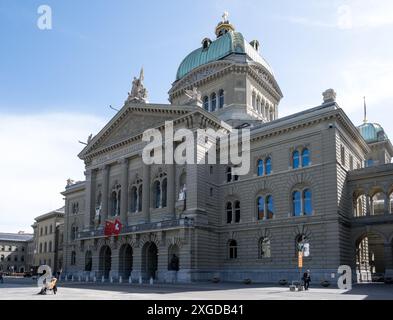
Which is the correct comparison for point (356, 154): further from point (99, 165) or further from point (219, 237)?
point (99, 165)

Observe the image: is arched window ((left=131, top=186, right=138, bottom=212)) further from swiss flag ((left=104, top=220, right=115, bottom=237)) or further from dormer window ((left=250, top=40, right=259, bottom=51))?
dormer window ((left=250, top=40, right=259, bottom=51))

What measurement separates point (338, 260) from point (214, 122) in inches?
869

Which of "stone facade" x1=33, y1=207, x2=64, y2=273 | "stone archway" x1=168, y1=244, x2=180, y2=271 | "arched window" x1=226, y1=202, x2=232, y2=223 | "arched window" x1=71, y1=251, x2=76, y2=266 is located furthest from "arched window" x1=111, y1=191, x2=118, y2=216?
"stone facade" x1=33, y1=207, x2=64, y2=273

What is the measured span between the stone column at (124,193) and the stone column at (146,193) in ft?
13.5

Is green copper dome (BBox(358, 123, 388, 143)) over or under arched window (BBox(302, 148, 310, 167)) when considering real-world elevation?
over

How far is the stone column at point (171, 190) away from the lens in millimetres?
53619

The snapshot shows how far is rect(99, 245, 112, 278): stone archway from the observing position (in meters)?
62.5

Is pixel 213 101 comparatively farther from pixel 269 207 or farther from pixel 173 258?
pixel 173 258

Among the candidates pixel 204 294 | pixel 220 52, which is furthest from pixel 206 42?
pixel 204 294

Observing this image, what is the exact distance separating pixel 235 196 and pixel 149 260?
44.1ft

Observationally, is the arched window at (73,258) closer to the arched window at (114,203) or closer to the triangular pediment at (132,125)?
the arched window at (114,203)

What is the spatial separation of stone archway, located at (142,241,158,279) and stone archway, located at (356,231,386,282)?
23.8 meters

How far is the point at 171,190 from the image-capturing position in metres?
54.1

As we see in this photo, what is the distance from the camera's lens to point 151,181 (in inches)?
2292
